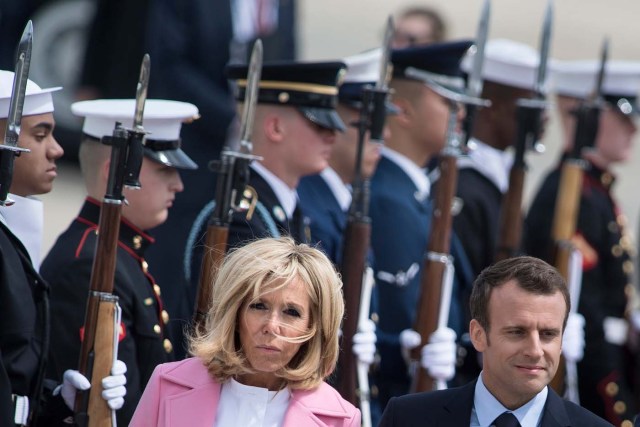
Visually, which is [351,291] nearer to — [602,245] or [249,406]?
[249,406]

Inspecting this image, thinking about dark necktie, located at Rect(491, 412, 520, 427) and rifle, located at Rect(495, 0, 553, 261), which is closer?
dark necktie, located at Rect(491, 412, 520, 427)

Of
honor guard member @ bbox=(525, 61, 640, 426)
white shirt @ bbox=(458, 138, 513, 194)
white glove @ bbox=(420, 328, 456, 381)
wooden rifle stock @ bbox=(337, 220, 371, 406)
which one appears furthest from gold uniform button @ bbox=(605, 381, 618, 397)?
wooden rifle stock @ bbox=(337, 220, 371, 406)

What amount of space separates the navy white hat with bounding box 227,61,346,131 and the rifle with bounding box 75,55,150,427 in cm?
135

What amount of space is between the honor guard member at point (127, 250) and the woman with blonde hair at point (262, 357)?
2.93 feet

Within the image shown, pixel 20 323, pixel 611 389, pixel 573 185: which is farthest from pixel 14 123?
pixel 611 389

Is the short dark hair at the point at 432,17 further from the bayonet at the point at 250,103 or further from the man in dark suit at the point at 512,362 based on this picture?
the man in dark suit at the point at 512,362

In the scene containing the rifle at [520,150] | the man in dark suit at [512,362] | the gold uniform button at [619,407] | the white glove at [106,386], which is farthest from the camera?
the gold uniform button at [619,407]

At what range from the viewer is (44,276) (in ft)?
19.5

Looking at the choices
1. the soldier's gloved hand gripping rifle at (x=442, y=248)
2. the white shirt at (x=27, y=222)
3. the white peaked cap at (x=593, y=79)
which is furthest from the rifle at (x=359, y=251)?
the white peaked cap at (x=593, y=79)

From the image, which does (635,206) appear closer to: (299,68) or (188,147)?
(188,147)

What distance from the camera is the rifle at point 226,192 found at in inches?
232

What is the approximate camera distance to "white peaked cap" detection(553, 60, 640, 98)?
9.16m

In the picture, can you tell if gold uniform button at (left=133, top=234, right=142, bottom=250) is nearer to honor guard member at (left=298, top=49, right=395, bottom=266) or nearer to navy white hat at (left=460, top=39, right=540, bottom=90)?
honor guard member at (left=298, top=49, right=395, bottom=266)

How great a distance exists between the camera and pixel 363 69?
7.64 meters
